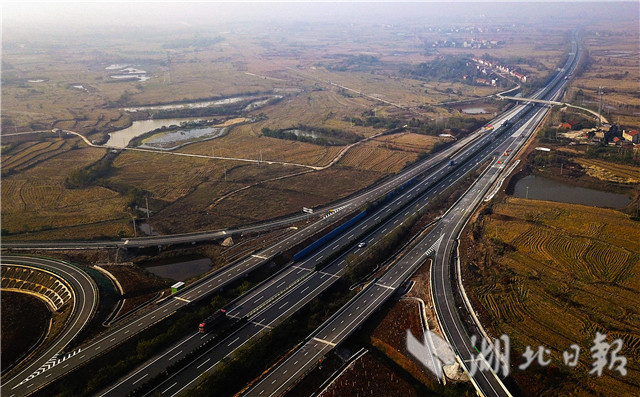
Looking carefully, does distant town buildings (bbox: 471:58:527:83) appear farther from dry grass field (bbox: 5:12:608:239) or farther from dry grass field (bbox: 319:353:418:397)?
dry grass field (bbox: 319:353:418:397)

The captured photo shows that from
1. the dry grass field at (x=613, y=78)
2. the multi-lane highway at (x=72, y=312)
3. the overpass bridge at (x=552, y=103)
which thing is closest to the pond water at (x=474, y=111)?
the overpass bridge at (x=552, y=103)

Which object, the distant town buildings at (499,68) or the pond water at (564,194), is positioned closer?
the pond water at (564,194)

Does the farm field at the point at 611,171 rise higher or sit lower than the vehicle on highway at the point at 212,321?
higher

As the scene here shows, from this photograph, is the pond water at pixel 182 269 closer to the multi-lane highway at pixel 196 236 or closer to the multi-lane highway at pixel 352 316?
the multi-lane highway at pixel 196 236

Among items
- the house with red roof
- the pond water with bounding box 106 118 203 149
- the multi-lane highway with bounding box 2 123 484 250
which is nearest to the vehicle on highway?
the multi-lane highway with bounding box 2 123 484 250

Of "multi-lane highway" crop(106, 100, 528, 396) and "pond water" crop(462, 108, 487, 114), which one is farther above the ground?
"pond water" crop(462, 108, 487, 114)

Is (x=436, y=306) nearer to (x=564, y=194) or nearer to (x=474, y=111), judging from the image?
(x=564, y=194)

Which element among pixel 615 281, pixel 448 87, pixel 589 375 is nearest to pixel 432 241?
pixel 615 281
